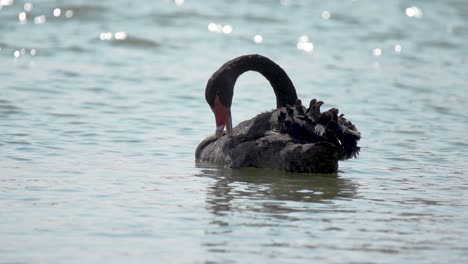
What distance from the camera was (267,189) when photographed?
7.35 metres

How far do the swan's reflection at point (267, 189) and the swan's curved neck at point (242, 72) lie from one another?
697mm

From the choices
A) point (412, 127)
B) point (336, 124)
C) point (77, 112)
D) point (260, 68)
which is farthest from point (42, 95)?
point (336, 124)

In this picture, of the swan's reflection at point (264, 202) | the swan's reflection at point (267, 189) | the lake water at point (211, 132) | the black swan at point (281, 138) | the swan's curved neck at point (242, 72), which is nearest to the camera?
the lake water at point (211, 132)

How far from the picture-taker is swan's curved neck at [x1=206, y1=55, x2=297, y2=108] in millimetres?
8875

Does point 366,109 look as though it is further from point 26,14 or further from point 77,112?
point 26,14

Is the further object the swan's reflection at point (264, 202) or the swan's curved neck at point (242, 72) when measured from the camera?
the swan's curved neck at point (242, 72)

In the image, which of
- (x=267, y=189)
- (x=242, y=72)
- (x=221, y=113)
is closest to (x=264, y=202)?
(x=267, y=189)

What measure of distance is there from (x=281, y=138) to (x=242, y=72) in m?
1.40

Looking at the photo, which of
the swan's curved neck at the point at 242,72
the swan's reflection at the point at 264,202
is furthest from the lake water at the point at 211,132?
the swan's curved neck at the point at 242,72

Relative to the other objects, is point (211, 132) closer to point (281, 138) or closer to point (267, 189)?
point (281, 138)

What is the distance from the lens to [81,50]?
616 inches

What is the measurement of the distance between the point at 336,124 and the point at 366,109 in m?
4.17

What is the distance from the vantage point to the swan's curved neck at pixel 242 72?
8.88m

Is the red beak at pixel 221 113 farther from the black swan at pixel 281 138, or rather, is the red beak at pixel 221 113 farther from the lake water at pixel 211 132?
the lake water at pixel 211 132
